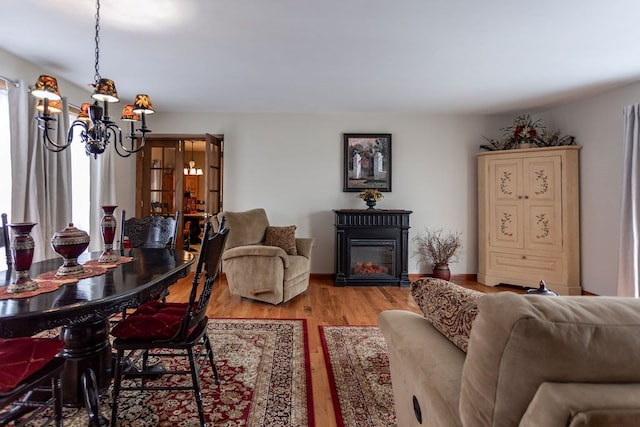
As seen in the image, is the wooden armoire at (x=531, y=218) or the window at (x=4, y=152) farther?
the wooden armoire at (x=531, y=218)

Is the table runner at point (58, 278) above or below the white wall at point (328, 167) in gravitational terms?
below

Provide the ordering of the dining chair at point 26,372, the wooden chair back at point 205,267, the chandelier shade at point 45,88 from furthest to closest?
the chandelier shade at point 45,88 → the wooden chair back at point 205,267 → the dining chair at point 26,372

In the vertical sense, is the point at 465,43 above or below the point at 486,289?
above

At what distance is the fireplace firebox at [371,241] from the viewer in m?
4.64

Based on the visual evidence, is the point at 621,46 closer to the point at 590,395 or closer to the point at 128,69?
the point at 590,395

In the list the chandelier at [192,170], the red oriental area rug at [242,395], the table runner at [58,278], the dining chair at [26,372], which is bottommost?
the red oriental area rug at [242,395]

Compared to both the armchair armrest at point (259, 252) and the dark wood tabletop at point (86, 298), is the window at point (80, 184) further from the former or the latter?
the dark wood tabletop at point (86, 298)

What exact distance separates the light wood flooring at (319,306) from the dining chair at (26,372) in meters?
1.40

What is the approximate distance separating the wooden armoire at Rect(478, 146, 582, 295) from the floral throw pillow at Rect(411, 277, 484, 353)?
3.82m

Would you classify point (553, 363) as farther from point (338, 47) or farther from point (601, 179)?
point (601, 179)

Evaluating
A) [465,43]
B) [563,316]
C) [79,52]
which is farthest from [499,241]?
[79,52]

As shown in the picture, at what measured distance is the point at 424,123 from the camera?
5035 mm

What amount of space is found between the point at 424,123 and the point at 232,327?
3942 mm

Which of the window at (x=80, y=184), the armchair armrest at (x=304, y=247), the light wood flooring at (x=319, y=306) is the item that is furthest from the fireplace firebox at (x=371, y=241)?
the window at (x=80, y=184)
